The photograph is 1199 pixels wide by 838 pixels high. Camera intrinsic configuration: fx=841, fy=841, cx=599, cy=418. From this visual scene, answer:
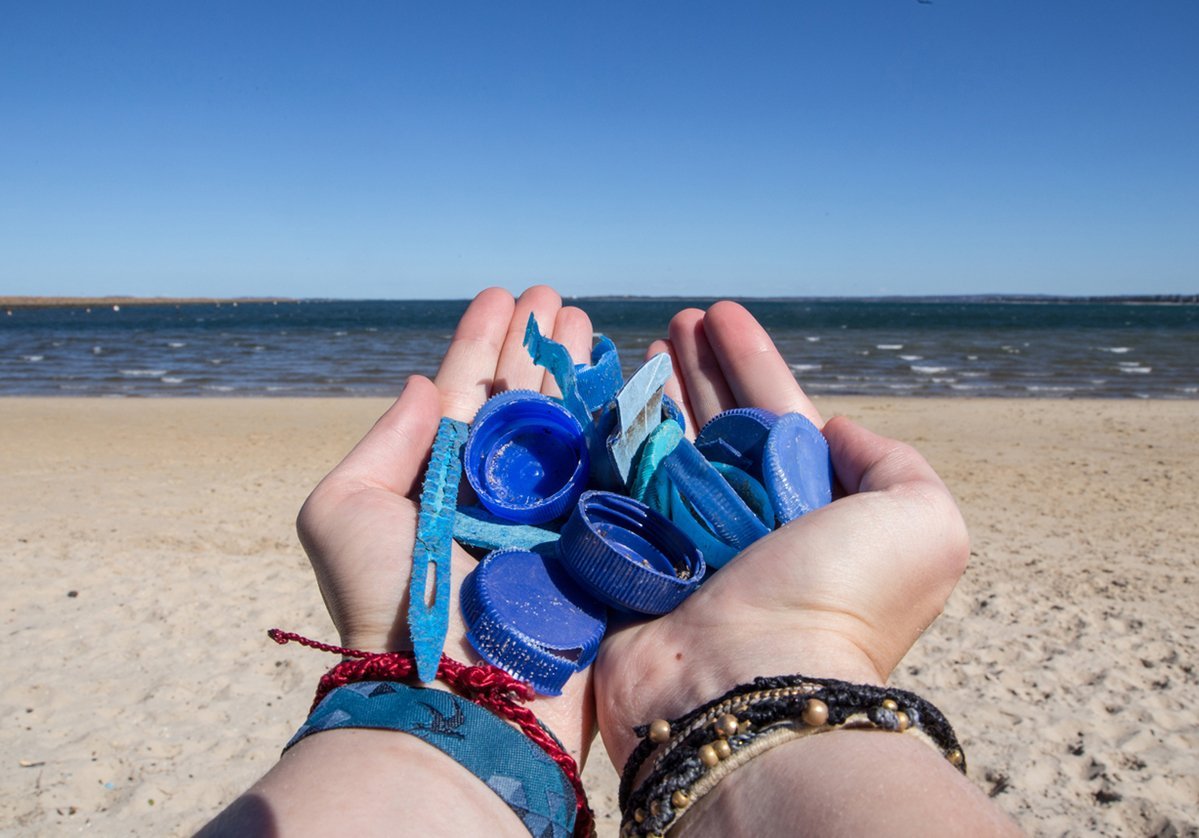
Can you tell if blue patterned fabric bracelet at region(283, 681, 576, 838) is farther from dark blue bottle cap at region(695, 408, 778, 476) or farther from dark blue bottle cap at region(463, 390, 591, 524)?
dark blue bottle cap at region(695, 408, 778, 476)

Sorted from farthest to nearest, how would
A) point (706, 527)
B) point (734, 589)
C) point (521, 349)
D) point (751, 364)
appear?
1. point (521, 349)
2. point (751, 364)
3. point (706, 527)
4. point (734, 589)

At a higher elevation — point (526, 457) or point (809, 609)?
point (526, 457)

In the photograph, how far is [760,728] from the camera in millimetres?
1408

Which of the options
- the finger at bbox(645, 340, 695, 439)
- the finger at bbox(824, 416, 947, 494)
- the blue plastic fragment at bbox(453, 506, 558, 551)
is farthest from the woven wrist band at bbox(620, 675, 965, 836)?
the finger at bbox(645, 340, 695, 439)

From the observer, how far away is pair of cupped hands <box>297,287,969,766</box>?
1783mm

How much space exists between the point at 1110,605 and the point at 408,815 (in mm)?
5543

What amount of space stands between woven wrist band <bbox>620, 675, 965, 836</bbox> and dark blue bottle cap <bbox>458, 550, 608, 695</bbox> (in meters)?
0.53

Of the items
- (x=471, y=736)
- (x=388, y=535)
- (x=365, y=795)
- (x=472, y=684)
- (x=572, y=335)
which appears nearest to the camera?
(x=365, y=795)

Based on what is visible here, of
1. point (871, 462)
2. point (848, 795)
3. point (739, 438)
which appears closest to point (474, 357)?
point (739, 438)

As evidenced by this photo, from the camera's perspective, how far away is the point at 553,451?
3014 mm

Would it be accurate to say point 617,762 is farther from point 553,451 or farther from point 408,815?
point 553,451

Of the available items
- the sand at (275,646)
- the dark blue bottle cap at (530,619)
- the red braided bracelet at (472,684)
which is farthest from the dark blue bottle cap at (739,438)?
the sand at (275,646)

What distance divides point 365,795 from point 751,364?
7.52 ft

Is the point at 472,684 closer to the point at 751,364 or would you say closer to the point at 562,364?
the point at 562,364
